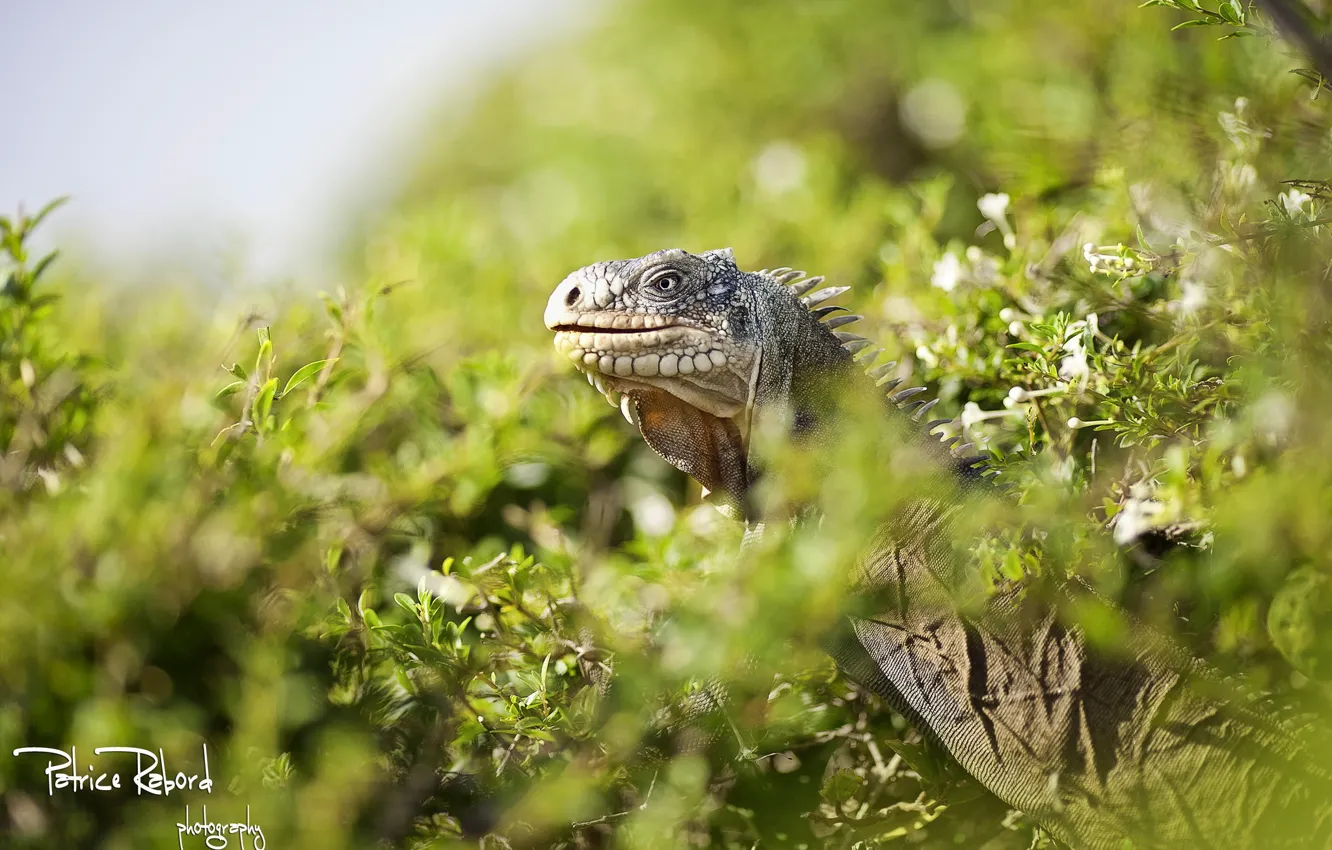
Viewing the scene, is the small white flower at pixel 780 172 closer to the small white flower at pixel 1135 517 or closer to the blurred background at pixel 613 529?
A: the blurred background at pixel 613 529

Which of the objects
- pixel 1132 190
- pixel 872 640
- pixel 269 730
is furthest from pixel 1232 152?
pixel 269 730

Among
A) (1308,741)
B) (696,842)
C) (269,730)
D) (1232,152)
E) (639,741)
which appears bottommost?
(696,842)

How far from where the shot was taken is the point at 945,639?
6.75 feet

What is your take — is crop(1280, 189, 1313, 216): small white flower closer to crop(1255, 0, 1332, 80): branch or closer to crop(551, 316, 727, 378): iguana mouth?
crop(1255, 0, 1332, 80): branch

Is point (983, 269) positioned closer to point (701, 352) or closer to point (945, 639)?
point (701, 352)

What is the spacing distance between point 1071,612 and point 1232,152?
127 cm

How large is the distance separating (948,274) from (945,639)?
104 centimetres

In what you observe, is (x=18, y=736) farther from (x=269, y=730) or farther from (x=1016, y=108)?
(x=1016, y=108)

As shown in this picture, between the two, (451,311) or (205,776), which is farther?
(451,311)

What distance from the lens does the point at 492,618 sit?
2146 mm

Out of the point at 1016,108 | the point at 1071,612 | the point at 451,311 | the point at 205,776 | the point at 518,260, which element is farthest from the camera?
the point at 1016,108

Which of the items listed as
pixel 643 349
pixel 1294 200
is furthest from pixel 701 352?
pixel 1294 200

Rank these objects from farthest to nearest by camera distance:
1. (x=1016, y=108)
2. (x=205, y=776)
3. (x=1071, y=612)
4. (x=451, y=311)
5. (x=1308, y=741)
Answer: (x=1016, y=108) → (x=451, y=311) → (x=205, y=776) → (x=1071, y=612) → (x=1308, y=741)

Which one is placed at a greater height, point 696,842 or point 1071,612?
point 1071,612
